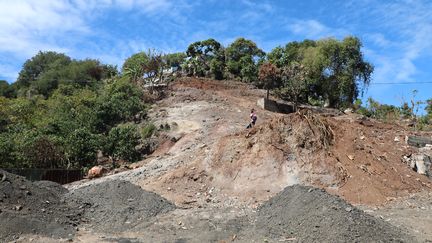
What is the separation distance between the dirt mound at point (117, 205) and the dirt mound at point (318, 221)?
124 inches

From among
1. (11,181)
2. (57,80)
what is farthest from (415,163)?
(57,80)

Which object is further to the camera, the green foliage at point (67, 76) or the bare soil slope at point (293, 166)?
the green foliage at point (67, 76)

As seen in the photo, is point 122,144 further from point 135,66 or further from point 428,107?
point 428,107

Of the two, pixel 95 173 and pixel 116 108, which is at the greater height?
pixel 116 108

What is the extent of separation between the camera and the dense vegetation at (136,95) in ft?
79.0

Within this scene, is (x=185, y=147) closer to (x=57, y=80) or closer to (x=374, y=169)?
(x=374, y=169)

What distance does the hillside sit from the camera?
1100cm

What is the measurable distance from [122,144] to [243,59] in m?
15.8

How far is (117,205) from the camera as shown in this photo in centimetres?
1359

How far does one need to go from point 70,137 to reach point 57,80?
2311 centimetres

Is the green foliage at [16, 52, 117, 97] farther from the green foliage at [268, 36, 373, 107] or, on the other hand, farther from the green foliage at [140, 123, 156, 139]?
the green foliage at [268, 36, 373, 107]

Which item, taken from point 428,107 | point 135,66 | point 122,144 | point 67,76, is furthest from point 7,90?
point 428,107

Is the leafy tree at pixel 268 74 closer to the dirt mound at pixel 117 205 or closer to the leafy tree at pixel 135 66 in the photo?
the leafy tree at pixel 135 66

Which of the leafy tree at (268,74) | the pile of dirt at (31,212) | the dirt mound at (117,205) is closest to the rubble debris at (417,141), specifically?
the dirt mound at (117,205)
